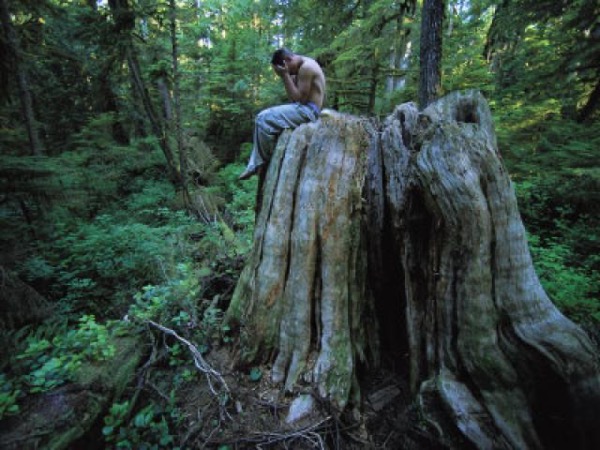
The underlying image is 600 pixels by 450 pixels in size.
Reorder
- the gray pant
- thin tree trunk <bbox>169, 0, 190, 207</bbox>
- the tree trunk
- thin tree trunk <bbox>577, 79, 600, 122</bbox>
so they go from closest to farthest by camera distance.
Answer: the tree trunk, the gray pant, thin tree trunk <bbox>577, 79, 600, 122</bbox>, thin tree trunk <bbox>169, 0, 190, 207</bbox>

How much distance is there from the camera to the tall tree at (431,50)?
5.82 m

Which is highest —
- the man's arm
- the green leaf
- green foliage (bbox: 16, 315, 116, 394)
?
the man's arm

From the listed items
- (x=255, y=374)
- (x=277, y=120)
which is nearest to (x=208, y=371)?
(x=255, y=374)

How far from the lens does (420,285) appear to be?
2.62 meters

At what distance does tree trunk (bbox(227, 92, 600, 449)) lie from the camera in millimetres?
2023

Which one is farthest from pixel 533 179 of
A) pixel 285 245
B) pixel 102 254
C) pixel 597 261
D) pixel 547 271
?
pixel 102 254

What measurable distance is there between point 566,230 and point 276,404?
6266 mm

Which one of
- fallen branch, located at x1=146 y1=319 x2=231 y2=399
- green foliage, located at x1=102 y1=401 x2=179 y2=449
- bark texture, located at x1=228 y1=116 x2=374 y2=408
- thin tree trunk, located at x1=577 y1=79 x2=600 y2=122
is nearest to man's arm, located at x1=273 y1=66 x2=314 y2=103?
bark texture, located at x1=228 y1=116 x2=374 y2=408

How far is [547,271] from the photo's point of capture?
4.04m

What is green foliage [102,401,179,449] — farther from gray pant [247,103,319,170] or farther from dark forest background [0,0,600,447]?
gray pant [247,103,319,170]

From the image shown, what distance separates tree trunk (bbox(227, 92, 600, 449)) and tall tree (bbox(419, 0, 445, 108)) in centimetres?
368

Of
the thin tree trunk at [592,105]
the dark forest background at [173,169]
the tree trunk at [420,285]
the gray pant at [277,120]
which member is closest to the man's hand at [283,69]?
the gray pant at [277,120]

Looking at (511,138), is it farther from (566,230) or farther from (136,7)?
(136,7)

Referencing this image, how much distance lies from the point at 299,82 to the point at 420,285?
2.54 metres
